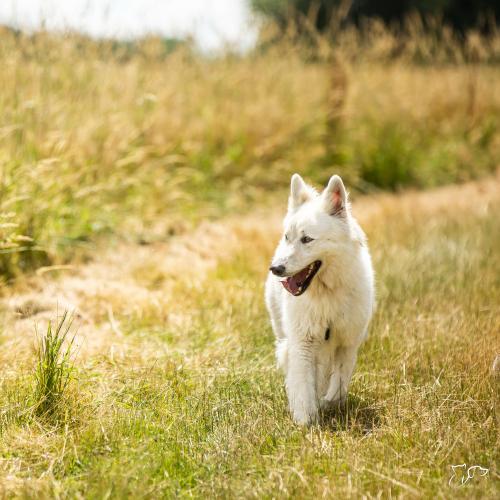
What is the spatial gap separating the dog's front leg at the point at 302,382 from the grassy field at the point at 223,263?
11 centimetres

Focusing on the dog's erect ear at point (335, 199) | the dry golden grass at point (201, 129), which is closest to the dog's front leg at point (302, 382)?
the dog's erect ear at point (335, 199)

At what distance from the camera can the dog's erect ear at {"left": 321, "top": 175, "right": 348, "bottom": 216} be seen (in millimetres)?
3764

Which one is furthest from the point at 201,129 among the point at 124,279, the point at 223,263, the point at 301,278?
the point at 301,278

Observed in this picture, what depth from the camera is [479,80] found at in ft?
41.9

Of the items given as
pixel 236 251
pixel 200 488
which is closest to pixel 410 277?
pixel 236 251

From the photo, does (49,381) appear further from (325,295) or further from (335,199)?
(335,199)

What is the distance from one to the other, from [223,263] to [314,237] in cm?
245

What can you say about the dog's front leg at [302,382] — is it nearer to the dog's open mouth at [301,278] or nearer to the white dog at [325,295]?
the white dog at [325,295]

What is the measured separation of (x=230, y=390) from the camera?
12.6 ft

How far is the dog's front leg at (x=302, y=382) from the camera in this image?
3.56 metres

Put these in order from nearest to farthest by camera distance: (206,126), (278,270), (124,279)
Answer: (278,270) < (124,279) < (206,126)

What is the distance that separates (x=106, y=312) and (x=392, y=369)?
2087mm

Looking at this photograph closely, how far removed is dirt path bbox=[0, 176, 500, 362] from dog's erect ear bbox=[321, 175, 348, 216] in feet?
4.93

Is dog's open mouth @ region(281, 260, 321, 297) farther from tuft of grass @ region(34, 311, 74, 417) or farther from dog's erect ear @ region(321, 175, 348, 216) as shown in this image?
tuft of grass @ region(34, 311, 74, 417)
